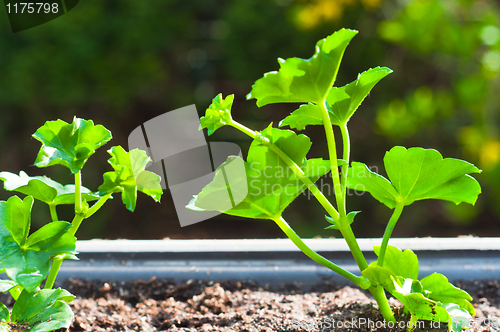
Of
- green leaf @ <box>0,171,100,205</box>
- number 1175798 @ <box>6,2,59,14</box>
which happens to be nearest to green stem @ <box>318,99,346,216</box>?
green leaf @ <box>0,171,100,205</box>

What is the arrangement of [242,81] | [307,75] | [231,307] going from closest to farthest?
[307,75] → [231,307] → [242,81]

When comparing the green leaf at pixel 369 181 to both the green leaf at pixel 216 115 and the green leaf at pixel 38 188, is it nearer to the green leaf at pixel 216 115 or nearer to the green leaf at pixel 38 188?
the green leaf at pixel 216 115

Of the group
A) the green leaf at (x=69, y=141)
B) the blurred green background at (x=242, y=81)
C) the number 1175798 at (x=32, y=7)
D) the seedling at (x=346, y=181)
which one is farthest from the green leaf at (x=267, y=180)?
the number 1175798 at (x=32, y=7)

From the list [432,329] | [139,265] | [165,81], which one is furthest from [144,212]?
[432,329]

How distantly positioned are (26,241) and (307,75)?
29cm

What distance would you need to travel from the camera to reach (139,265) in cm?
62

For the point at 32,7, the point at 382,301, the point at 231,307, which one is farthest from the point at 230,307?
the point at 32,7

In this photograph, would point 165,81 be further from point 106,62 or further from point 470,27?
point 470,27

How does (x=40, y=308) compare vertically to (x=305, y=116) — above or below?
→ below

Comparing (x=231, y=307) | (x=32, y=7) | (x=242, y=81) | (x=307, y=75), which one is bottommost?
(x=231, y=307)

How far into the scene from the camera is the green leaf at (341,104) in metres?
0.41

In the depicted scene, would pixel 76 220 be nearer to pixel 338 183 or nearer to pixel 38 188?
pixel 38 188

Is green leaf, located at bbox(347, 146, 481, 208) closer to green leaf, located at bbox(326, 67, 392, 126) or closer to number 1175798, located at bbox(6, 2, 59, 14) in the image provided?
green leaf, located at bbox(326, 67, 392, 126)

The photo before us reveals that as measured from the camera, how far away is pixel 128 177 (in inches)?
15.9
